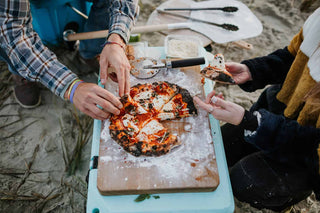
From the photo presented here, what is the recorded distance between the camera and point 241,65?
1849mm

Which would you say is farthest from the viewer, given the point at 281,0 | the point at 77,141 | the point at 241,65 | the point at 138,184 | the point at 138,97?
the point at 281,0

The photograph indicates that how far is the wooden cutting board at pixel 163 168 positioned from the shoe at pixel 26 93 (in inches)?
54.6

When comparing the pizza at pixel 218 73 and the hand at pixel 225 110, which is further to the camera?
the pizza at pixel 218 73

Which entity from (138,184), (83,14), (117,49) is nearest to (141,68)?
(117,49)

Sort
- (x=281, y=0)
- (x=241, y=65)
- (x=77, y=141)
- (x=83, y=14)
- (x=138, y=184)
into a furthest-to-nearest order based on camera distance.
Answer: (x=281, y=0) → (x=83, y=14) → (x=77, y=141) → (x=241, y=65) → (x=138, y=184)

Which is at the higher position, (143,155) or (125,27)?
(125,27)

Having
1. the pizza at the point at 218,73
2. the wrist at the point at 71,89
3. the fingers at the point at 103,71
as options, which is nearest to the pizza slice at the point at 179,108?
the pizza at the point at 218,73

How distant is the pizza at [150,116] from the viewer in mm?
1492

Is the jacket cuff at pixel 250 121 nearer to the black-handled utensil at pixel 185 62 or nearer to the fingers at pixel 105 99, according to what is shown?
the black-handled utensil at pixel 185 62

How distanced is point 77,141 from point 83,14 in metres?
1.45

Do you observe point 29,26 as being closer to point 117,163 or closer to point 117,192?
point 117,163

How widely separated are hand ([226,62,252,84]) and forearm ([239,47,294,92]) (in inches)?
1.2

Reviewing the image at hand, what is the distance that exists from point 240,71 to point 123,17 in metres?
0.99

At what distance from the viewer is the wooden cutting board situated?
1.38 metres
